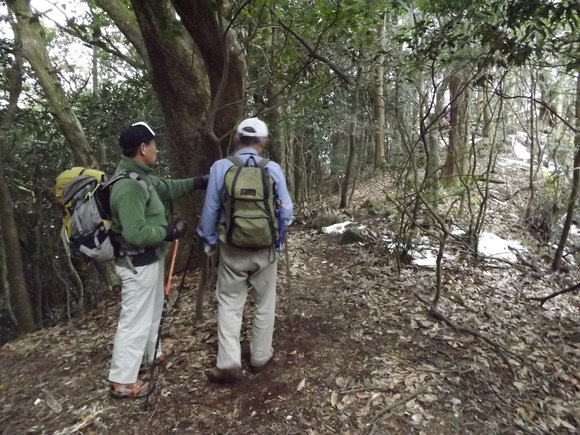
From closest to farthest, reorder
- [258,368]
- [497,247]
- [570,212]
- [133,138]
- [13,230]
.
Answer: [133,138]
[258,368]
[570,212]
[13,230]
[497,247]

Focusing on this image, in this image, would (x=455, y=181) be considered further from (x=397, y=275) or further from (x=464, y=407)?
(x=464, y=407)

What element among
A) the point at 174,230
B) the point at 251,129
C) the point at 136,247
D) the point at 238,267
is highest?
the point at 251,129

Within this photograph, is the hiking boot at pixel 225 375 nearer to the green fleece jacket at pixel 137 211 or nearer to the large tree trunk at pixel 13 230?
the green fleece jacket at pixel 137 211

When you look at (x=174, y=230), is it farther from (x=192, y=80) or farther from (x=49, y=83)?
(x=49, y=83)

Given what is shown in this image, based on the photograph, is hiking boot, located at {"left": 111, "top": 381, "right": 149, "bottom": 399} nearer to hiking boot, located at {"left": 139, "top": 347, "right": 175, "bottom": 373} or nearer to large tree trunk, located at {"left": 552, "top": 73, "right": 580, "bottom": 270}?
hiking boot, located at {"left": 139, "top": 347, "right": 175, "bottom": 373}

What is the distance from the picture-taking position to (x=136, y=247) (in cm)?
315

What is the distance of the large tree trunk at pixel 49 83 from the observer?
21.1 ft

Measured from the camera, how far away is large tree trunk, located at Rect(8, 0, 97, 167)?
6.44 metres

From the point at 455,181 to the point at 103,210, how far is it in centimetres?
912

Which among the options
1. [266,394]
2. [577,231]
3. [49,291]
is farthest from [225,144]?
[49,291]

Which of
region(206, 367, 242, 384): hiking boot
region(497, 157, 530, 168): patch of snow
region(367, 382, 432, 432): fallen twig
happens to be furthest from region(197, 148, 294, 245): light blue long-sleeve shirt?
region(497, 157, 530, 168): patch of snow

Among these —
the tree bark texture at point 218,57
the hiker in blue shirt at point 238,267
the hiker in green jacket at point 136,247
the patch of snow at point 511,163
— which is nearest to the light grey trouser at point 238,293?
the hiker in blue shirt at point 238,267

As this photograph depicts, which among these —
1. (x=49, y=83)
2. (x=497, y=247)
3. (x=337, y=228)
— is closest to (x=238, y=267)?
(x=337, y=228)

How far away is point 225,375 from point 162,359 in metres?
0.79
